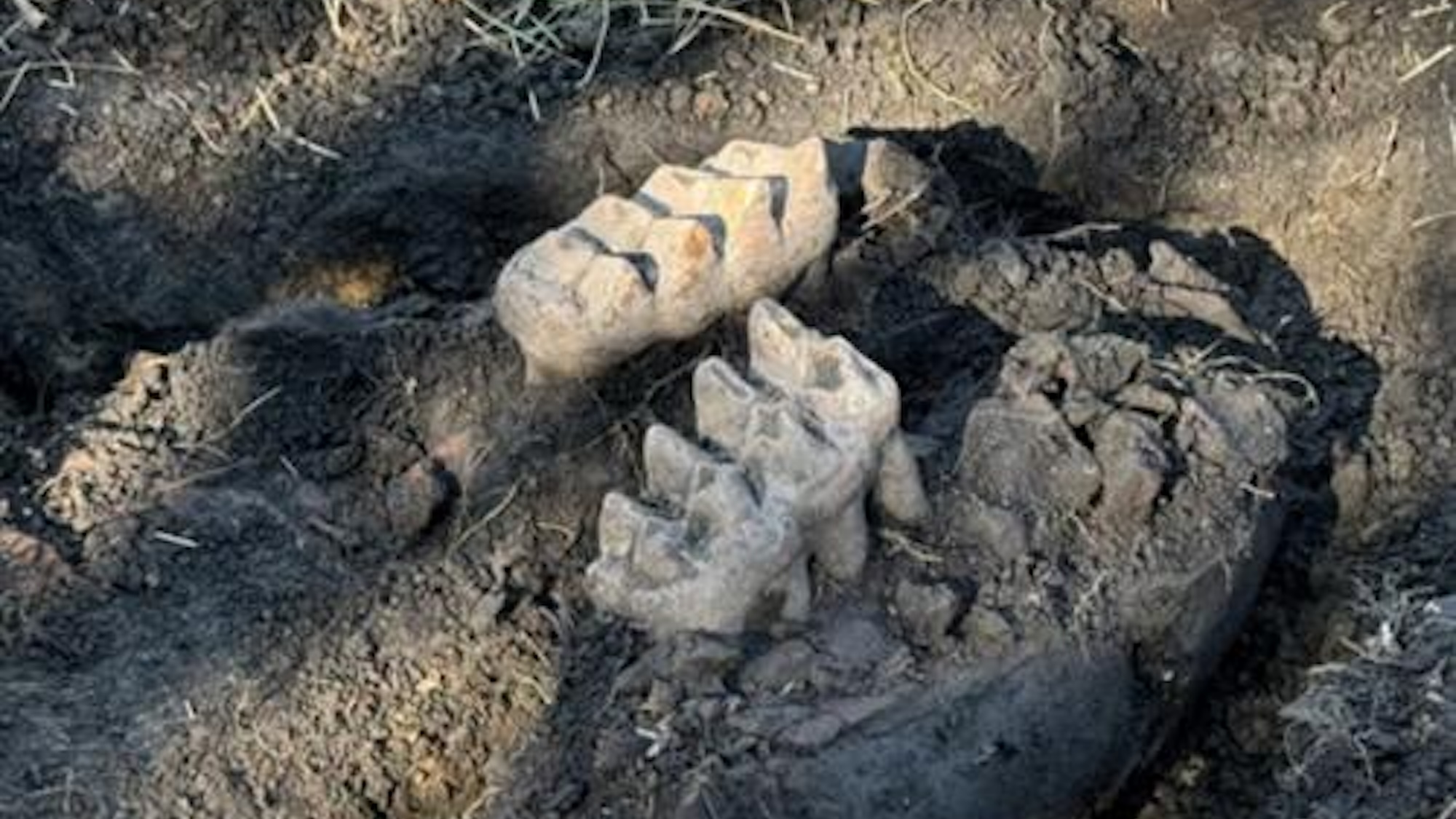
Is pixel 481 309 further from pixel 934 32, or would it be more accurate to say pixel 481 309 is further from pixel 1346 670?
pixel 1346 670

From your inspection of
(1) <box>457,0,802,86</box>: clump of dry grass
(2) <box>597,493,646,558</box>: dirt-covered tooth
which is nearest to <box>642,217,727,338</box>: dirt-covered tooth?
(2) <box>597,493,646,558</box>: dirt-covered tooth

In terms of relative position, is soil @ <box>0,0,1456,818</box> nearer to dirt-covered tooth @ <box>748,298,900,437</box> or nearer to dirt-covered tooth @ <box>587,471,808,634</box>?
dirt-covered tooth @ <box>587,471,808,634</box>

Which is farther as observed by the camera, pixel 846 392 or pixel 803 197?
pixel 803 197

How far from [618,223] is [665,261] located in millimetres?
87

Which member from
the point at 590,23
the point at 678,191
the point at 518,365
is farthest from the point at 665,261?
the point at 590,23

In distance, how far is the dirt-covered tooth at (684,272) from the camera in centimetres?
261

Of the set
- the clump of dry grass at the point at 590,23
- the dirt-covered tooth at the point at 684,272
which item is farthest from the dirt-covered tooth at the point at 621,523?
the clump of dry grass at the point at 590,23

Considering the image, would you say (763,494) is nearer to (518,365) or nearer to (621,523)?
(621,523)

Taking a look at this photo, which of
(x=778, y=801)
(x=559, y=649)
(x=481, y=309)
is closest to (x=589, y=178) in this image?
(x=481, y=309)

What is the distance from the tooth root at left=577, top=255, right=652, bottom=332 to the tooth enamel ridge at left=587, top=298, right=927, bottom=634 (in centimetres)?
13

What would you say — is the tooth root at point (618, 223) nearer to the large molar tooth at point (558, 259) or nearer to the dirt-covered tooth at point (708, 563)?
the large molar tooth at point (558, 259)

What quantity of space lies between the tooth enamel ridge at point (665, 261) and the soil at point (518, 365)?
2.4 inches

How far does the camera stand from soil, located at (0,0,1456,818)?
2.49 meters

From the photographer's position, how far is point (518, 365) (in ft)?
9.02
